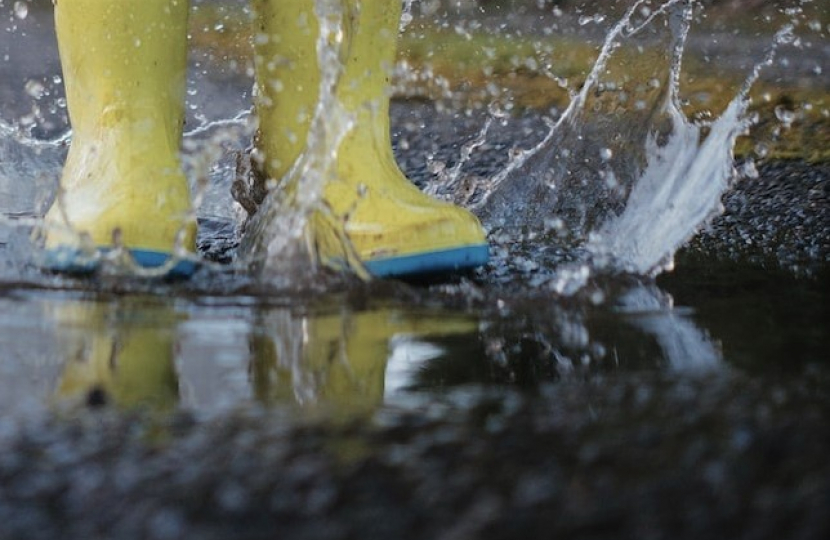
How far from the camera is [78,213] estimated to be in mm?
1868

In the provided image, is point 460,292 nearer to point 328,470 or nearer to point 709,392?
point 709,392

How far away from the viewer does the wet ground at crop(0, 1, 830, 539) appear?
887 millimetres

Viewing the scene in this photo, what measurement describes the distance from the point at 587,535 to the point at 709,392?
1.17ft

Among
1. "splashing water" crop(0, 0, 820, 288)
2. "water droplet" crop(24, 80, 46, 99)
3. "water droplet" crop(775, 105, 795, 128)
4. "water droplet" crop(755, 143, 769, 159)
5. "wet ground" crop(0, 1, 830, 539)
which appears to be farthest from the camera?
"water droplet" crop(24, 80, 46, 99)

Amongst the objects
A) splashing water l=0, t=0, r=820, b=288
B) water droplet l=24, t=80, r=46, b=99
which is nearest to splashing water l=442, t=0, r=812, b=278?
splashing water l=0, t=0, r=820, b=288

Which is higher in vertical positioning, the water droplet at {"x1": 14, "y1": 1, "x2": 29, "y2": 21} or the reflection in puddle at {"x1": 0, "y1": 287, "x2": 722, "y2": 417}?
the water droplet at {"x1": 14, "y1": 1, "x2": 29, "y2": 21}

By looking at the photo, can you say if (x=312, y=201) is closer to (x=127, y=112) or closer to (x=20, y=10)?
(x=127, y=112)

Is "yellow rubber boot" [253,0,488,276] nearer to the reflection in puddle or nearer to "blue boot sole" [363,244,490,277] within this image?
"blue boot sole" [363,244,490,277]

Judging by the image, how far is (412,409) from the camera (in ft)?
3.71

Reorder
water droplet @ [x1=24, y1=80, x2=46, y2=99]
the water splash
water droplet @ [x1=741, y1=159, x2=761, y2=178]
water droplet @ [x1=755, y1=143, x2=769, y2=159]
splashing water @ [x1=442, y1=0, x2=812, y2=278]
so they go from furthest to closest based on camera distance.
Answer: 1. water droplet @ [x1=24, y1=80, x2=46, y2=99]
2. water droplet @ [x1=755, y1=143, x2=769, y2=159]
3. water droplet @ [x1=741, y1=159, x2=761, y2=178]
4. splashing water @ [x1=442, y1=0, x2=812, y2=278]
5. the water splash

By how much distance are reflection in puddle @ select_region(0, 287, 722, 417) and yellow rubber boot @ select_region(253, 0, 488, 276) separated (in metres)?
0.28

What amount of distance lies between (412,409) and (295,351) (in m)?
0.24

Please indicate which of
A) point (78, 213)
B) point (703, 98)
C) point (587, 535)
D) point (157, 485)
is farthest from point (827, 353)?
point (703, 98)

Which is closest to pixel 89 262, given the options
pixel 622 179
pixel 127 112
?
pixel 127 112
